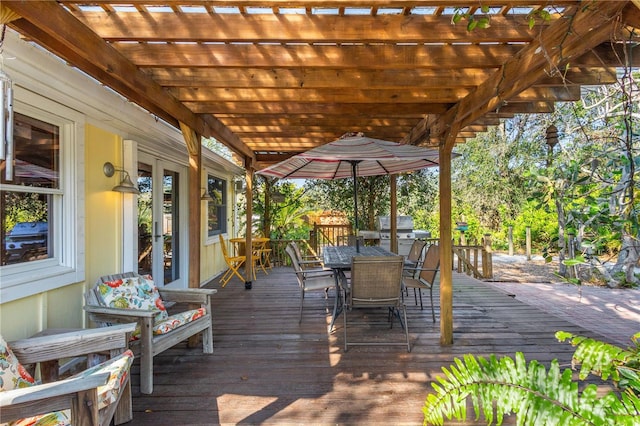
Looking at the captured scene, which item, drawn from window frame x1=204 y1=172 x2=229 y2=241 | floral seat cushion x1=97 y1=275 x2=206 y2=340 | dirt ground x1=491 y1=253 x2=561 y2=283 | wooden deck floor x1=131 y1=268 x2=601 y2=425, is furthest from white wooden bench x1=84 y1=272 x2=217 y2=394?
dirt ground x1=491 y1=253 x2=561 y2=283

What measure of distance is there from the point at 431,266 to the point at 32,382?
12.3 feet

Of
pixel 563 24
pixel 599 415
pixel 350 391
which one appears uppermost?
pixel 563 24

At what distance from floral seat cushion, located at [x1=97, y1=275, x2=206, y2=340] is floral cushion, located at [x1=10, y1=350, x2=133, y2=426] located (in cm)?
64

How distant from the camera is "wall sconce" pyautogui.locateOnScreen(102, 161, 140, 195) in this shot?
3.33 meters

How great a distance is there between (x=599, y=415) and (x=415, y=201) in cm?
1062

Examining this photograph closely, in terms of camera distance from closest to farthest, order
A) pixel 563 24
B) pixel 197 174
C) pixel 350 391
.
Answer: pixel 563 24 < pixel 350 391 < pixel 197 174

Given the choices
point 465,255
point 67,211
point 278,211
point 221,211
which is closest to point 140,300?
point 67,211

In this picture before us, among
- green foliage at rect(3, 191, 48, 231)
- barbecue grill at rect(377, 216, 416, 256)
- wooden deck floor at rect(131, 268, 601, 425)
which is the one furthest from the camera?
barbecue grill at rect(377, 216, 416, 256)

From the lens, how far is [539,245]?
11984 millimetres

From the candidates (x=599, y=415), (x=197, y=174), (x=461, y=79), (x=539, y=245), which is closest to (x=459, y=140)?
(x=461, y=79)

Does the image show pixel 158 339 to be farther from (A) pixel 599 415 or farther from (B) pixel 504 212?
(B) pixel 504 212

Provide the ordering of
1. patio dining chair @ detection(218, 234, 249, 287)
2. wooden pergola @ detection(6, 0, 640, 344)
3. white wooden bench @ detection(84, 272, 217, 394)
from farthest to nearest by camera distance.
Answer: patio dining chair @ detection(218, 234, 249, 287) < white wooden bench @ detection(84, 272, 217, 394) < wooden pergola @ detection(6, 0, 640, 344)

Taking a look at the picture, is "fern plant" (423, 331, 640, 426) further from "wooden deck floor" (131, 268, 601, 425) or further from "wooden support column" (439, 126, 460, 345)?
A: "wooden support column" (439, 126, 460, 345)

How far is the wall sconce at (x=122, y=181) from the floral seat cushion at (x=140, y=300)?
97 cm
